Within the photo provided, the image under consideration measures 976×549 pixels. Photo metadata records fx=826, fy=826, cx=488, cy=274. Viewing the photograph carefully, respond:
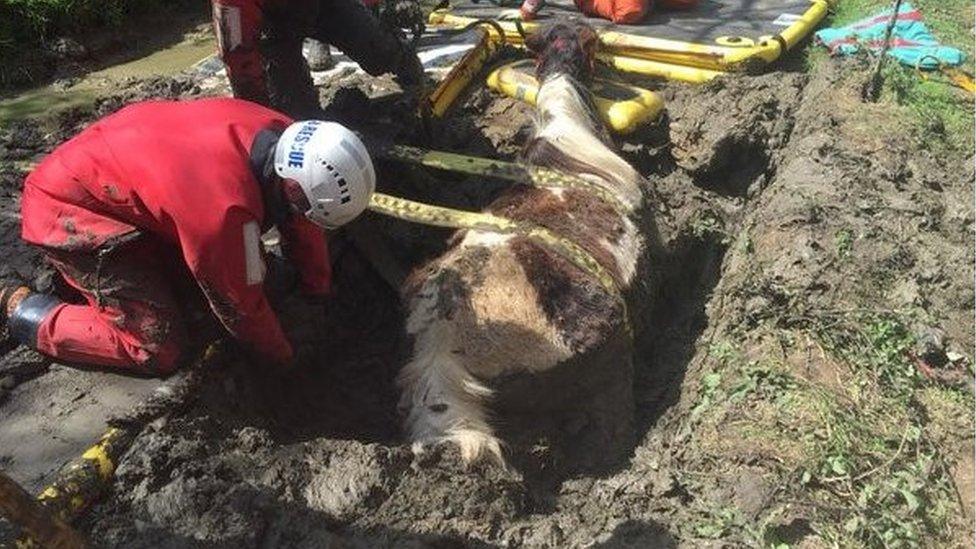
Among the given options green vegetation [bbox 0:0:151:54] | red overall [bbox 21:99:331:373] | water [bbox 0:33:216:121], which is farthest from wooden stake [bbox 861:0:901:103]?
green vegetation [bbox 0:0:151:54]

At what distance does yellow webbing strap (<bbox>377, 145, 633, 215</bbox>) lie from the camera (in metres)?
3.95

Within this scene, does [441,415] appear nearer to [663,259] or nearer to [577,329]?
[577,329]

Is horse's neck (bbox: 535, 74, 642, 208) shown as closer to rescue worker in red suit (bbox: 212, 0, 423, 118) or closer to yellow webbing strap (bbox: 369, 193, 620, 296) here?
yellow webbing strap (bbox: 369, 193, 620, 296)

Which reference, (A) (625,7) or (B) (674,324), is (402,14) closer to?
(A) (625,7)

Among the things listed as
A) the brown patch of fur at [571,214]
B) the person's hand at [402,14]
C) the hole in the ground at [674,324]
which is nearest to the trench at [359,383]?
the hole in the ground at [674,324]

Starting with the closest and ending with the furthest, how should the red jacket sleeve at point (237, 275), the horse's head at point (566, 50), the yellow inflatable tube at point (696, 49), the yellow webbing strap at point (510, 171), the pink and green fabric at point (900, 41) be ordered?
1. the red jacket sleeve at point (237, 275)
2. the yellow webbing strap at point (510, 171)
3. the horse's head at point (566, 50)
4. the yellow inflatable tube at point (696, 49)
5. the pink and green fabric at point (900, 41)

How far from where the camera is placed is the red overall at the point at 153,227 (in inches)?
112

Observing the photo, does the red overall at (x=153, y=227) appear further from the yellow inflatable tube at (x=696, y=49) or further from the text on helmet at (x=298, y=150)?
the yellow inflatable tube at (x=696, y=49)

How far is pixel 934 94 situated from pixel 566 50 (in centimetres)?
238

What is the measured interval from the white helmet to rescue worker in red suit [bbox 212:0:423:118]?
1522 mm

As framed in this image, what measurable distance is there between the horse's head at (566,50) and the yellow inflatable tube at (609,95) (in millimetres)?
114

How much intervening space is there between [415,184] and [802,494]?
247 centimetres

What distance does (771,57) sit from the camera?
17.7 feet

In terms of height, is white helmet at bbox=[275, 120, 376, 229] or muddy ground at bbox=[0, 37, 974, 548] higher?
white helmet at bbox=[275, 120, 376, 229]
